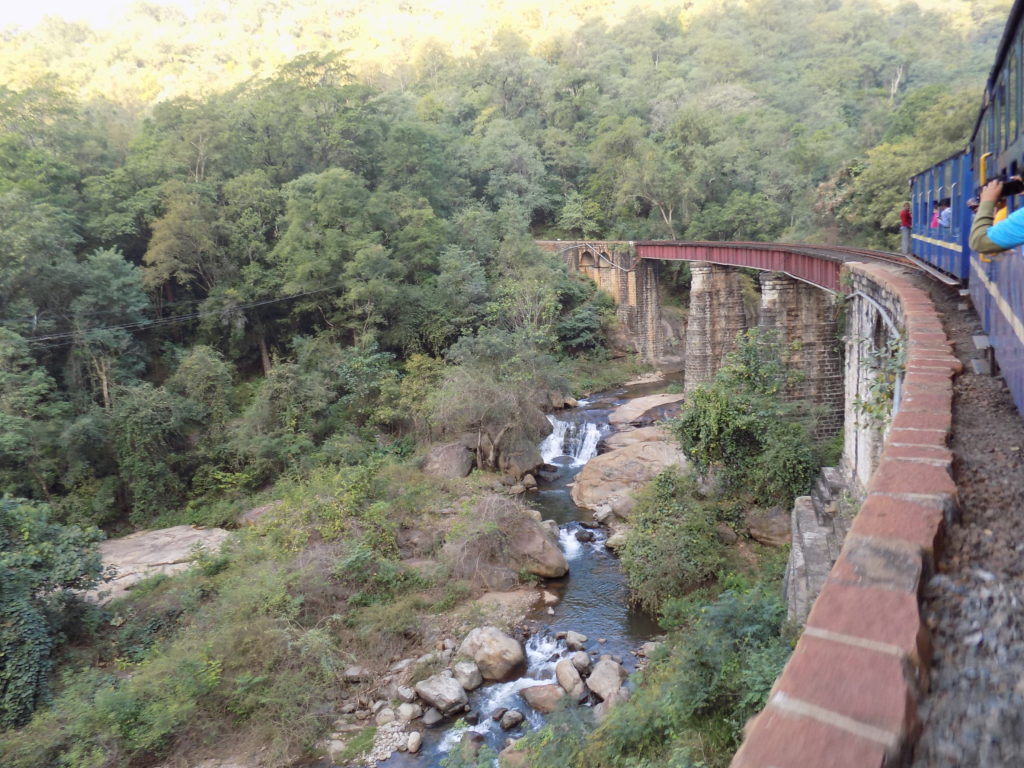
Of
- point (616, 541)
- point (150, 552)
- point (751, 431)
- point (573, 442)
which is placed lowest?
point (616, 541)

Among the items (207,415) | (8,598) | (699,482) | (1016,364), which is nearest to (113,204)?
(207,415)

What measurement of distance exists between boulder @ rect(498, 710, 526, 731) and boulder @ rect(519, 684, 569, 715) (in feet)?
1.03

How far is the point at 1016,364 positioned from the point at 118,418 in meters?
21.7

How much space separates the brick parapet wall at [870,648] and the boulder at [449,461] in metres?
17.6

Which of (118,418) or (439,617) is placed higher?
(118,418)

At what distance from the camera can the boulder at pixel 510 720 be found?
1033 cm

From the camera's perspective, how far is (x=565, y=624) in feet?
42.0

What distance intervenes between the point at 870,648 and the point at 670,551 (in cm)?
1176

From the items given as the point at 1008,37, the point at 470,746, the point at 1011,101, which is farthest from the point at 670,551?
the point at 1008,37

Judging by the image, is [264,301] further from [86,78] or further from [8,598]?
[86,78]

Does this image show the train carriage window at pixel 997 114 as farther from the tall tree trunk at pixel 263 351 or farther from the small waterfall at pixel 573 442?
the tall tree trunk at pixel 263 351

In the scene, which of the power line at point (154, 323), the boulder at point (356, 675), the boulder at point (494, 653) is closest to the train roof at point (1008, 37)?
the boulder at point (494, 653)

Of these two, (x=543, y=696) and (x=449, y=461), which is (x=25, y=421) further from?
(x=543, y=696)

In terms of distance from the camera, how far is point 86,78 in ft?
216
